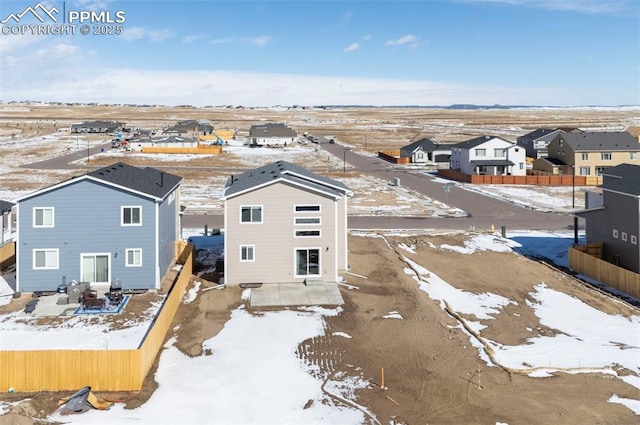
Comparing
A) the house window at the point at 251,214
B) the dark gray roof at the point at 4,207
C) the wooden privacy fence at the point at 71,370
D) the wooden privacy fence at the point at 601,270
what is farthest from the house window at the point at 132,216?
the wooden privacy fence at the point at 601,270

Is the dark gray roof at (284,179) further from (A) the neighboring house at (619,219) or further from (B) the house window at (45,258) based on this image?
(A) the neighboring house at (619,219)

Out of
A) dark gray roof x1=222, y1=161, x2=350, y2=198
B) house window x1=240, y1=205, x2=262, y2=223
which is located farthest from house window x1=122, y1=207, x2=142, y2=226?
house window x1=240, y1=205, x2=262, y2=223

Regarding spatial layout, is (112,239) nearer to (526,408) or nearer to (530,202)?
(526,408)

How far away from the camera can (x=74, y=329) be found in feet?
76.2

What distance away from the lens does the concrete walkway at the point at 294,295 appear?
27.2 metres

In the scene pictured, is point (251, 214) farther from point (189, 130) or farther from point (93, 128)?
point (93, 128)

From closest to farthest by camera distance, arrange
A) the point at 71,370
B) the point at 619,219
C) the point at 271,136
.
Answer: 1. the point at 71,370
2. the point at 619,219
3. the point at 271,136

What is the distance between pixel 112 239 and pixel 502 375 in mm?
20091

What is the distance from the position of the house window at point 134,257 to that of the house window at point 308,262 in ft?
27.8

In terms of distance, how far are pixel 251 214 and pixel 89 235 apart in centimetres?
852

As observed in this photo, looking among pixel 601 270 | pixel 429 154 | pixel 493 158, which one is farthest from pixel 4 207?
pixel 429 154

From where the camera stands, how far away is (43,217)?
27.9 m

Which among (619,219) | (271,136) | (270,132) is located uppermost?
(270,132)

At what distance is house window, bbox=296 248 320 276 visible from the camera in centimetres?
3033
